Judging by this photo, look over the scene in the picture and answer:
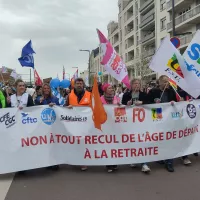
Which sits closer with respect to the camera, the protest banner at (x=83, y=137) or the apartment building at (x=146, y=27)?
the protest banner at (x=83, y=137)

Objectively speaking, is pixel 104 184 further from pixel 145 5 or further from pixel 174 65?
pixel 145 5

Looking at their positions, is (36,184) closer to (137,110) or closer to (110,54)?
(137,110)

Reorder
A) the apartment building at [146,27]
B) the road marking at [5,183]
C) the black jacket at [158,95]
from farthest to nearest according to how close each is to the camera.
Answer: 1. the apartment building at [146,27]
2. the black jacket at [158,95]
3. the road marking at [5,183]

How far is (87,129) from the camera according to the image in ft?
20.3

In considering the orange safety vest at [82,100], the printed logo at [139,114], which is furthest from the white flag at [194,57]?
the orange safety vest at [82,100]

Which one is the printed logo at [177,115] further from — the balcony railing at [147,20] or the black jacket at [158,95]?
the balcony railing at [147,20]

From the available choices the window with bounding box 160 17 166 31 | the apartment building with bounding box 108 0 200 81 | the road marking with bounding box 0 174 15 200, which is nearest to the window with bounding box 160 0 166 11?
the apartment building with bounding box 108 0 200 81

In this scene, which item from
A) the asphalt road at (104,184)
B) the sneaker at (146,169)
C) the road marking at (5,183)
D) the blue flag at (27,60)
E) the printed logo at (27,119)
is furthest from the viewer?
the blue flag at (27,60)

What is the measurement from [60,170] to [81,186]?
109cm

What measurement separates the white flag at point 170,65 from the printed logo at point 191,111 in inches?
9.1

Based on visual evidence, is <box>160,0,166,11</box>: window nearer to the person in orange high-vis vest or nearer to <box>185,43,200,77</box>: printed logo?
<box>185,43,200,77</box>: printed logo

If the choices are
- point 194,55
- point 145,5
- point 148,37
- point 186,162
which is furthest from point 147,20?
point 186,162

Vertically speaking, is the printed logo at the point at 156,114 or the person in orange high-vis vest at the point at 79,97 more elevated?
the person in orange high-vis vest at the point at 79,97

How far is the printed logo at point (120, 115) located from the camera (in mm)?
6270
